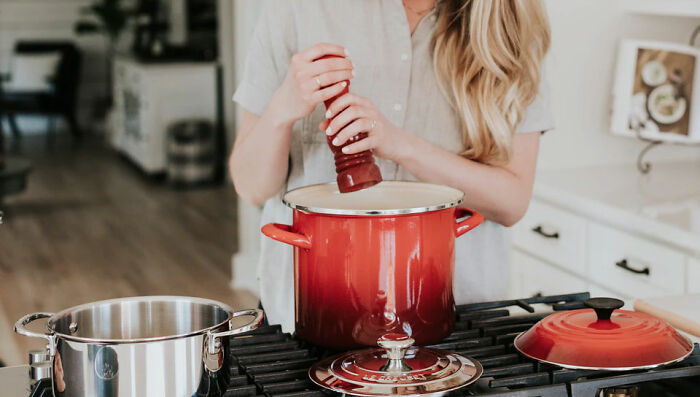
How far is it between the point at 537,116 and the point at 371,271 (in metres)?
0.57

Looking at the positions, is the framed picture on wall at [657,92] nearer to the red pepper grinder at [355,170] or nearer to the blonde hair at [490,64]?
the blonde hair at [490,64]

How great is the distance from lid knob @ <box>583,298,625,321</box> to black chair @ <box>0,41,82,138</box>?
9207mm

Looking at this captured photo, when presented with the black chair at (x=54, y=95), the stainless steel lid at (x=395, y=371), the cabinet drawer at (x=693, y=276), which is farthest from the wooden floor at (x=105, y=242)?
the stainless steel lid at (x=395, y=371)

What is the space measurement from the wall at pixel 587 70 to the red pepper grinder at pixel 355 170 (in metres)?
1.89

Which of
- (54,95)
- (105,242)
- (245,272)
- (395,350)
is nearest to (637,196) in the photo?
(395,350)

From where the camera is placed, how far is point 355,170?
101 cm

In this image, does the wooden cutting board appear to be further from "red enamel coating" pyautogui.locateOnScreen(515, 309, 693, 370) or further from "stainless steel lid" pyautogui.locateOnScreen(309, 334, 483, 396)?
"stainless steel lid" pyautogui.locateOnScreen(309, 334, 483, 396)

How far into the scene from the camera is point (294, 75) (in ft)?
3.54

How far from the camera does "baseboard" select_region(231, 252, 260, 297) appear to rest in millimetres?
4688

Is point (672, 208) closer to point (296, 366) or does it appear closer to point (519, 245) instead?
point (519, 245)

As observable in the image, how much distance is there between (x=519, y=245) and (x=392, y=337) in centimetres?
192

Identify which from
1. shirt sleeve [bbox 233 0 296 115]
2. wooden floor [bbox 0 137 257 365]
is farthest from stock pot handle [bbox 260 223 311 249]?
wooden floor [bbox 0 137 257 365]

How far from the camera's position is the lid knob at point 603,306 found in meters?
0.95

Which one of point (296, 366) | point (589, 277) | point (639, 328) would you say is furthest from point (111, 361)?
point (589, 277)
